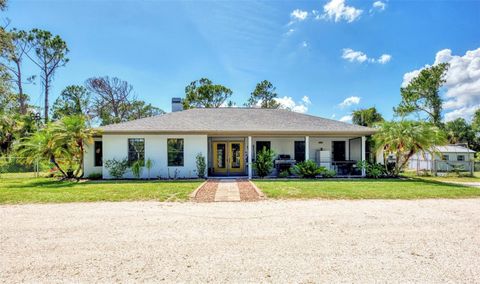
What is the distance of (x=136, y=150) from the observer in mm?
13297

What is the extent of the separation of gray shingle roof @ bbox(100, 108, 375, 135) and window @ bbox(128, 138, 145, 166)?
775 millimetres

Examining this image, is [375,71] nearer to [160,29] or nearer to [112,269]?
[160,29]

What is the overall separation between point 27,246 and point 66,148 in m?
9.83

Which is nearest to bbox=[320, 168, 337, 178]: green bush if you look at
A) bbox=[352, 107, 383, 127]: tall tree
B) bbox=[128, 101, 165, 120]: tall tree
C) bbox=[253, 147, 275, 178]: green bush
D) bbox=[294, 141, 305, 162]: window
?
bbox=[294, 141, 305, 162]: window

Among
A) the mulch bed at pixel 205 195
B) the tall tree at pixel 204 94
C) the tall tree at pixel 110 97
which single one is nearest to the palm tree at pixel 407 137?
the mulch bed at pixel 205 195

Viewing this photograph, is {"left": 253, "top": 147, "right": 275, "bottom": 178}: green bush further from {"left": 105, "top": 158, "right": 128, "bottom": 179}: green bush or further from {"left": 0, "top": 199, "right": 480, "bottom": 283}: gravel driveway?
{"left": 105, "top": 158, "right": 128, "bottom": 179}: green bush

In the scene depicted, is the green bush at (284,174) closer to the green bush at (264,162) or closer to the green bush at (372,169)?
the green bush at (264,162)

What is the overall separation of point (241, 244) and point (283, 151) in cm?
1207

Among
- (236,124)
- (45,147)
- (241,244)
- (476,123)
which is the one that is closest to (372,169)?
(236,124)

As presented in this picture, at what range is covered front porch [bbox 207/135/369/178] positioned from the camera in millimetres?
15039

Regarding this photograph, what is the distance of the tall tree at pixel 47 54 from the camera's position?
25.6m

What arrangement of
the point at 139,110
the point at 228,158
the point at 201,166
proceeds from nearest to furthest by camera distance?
the point at 201,166 → the point at 228,158 → the point at 139,110

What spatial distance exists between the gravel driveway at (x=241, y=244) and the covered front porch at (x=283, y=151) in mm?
8312

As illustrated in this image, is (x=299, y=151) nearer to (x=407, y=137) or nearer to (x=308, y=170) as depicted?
(x=308, y=170)
